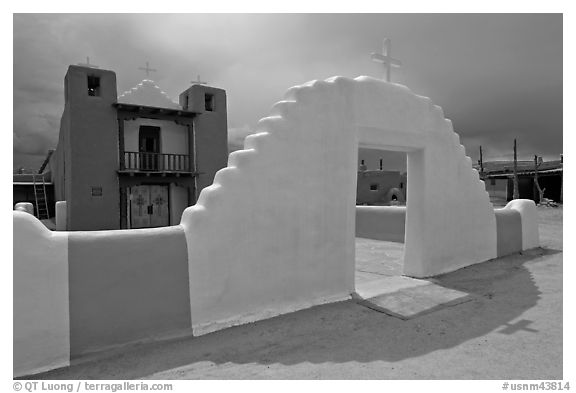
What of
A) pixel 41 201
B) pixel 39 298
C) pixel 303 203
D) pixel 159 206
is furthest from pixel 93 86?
pixel 39 298

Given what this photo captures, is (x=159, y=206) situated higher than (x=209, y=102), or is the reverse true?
(x=209, y=102)

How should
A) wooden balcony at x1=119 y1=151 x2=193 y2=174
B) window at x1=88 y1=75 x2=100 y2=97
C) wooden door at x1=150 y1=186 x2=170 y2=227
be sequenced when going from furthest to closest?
1. wooden door at x1=150 y1=186 x2=170 y2=227
2. wooden balcony at x1=119 y1=151 x2=193 y2=174
3. window at x1=88 y1=75 x2=100 y2=97

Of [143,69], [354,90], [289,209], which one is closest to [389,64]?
[354,90]

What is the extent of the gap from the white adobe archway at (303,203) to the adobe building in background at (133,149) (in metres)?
13.5

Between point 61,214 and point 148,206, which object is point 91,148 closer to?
point 61,214

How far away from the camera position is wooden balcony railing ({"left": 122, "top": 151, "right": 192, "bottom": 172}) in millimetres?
17672

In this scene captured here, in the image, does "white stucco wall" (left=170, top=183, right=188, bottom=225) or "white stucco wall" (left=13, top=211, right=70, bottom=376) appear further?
"white stucco wall" (left=170, top=183, right=188, bottom=225)

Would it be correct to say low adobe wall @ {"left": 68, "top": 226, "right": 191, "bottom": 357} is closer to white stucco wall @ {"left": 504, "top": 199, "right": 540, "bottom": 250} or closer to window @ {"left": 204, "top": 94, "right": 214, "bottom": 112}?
white stucco wall @ {"left": 504, "top": 199, "right": 540, "bottom": 250}

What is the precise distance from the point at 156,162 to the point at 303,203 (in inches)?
577

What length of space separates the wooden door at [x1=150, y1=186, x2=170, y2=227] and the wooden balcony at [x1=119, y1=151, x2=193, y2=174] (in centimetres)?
122

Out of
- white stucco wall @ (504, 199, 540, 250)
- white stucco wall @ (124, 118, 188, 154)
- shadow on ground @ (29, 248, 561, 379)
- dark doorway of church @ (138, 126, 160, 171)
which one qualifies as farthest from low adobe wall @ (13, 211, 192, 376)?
white stucco wall @ (124, 118, 188, 154)

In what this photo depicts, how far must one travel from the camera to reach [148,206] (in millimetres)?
18594

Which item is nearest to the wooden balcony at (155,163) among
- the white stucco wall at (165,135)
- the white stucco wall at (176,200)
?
the white stucco wall at (165,135)

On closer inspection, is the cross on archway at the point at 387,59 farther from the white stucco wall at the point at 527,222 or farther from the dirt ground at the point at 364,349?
the white stucco wall at the point at 527,222
